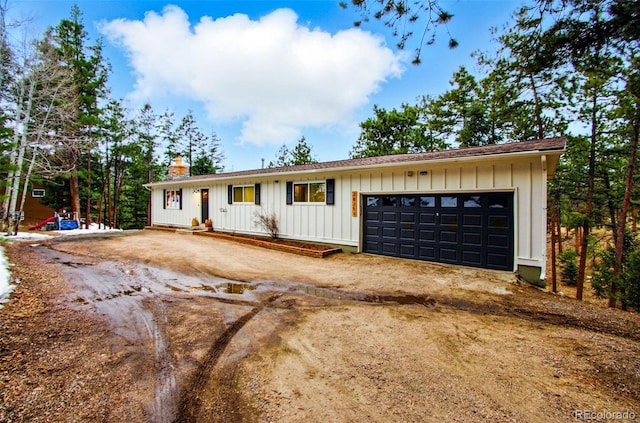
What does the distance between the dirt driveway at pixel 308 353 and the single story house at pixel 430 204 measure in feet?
4.61

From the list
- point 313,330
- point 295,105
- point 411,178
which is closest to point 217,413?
point 313,330

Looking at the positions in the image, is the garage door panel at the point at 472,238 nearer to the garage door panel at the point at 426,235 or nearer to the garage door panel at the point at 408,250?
the garage door panel at the point at 426,235

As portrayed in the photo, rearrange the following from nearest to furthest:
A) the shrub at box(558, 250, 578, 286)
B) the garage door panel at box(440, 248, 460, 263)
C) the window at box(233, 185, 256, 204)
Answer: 1. the garage door panel at box(440, 248, 460, 263)
2. the window at box(233, 185, 256, 204)
3. the shrub at box(558, 250, 578, 286)

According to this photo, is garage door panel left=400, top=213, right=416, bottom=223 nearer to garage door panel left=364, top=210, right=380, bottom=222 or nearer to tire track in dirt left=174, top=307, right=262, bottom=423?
garage door panel left=364, top=210, right=380, bottom=222

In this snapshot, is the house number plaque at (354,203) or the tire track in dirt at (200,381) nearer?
the tire track in dirt at (200,381)

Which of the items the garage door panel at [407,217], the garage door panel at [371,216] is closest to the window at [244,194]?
Answer: the garage door panel at [371,216]

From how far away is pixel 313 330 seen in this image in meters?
3.23

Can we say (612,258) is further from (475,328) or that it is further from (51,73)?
(51,73)

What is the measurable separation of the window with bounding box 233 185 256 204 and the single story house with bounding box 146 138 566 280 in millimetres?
72

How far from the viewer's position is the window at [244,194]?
11.3 metres

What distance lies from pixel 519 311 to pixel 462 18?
413cm

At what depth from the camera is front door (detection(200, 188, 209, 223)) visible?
13.1 meters

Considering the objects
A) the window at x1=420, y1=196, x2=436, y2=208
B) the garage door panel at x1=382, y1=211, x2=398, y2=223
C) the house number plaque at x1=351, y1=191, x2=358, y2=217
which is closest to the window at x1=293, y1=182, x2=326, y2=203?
the house number plaque at x1=351, y1=191, x2=358, y2=217

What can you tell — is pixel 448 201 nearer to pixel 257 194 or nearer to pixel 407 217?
pixel 407 217
